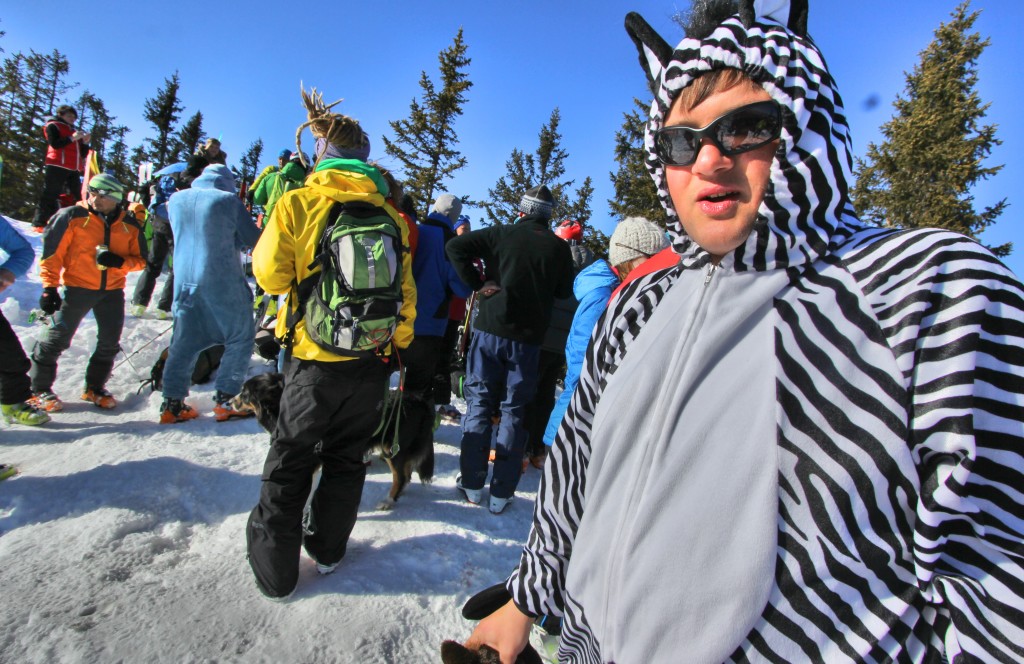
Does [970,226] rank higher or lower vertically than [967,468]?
higher

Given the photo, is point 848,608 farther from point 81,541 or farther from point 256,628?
point 81,541

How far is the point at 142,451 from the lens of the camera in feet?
14.0

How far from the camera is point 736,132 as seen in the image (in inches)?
43.1

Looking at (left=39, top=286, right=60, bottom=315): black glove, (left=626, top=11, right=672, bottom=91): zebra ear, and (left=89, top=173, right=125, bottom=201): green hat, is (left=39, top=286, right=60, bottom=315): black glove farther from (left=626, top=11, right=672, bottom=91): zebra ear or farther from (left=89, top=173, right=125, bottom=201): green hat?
(left=626, top=11, right=672, bottom=91): zebra ear

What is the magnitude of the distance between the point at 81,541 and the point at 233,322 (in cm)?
254

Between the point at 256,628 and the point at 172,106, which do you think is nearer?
the point at 256,628

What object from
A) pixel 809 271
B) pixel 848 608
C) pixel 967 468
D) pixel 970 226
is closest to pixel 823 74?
pixel 809 271

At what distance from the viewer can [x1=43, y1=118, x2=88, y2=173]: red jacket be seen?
35.3 ft

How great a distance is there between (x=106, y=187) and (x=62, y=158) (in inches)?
319

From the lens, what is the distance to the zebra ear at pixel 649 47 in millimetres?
1324

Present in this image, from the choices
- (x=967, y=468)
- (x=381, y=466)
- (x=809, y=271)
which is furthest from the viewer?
(x=381, y=466)

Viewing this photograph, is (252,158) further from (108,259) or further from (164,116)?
(108,259)

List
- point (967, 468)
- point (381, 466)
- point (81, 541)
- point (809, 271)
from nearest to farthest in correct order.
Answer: point (967, 468), point (809, 271), point (81, 541), point (381, 466)

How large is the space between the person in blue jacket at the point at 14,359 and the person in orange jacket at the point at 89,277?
0.26 metres
